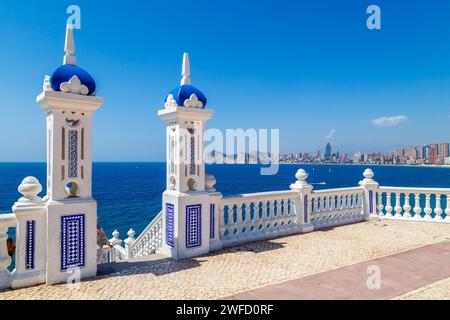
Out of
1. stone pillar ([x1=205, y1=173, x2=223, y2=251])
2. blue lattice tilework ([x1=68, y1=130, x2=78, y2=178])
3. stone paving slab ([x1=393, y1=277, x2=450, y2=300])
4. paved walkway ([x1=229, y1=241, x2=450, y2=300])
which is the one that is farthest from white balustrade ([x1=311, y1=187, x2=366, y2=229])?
blue lattice tilework ([x1=68, y1=130, x2=78, y2=178])

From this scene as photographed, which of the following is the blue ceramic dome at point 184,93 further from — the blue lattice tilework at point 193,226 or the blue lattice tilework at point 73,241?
the blue lattice tilework at point 73,241

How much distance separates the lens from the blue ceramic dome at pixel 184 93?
21.9 feet

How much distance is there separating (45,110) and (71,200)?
→ 1656 mm

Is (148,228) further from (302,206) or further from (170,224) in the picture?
(302,206)

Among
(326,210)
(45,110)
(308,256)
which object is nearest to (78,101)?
(45,110)

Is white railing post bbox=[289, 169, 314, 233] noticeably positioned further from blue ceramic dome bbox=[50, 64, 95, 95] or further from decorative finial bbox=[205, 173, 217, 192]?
blue ceramic dome bbox=[50, 64, 95, 95]

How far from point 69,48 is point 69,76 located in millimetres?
717

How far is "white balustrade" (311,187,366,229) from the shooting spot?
937 cm

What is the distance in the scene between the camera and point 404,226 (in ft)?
31.0

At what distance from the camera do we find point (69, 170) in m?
5.24

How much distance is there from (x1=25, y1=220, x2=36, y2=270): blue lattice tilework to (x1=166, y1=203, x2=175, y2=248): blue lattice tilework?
8.37 ft

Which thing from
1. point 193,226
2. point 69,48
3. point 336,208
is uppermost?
point 69,48

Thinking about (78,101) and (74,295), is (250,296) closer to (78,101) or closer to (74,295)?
(74,295)

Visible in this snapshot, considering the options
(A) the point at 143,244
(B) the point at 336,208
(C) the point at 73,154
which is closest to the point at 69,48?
(C) the point at 73,154
